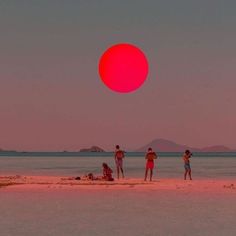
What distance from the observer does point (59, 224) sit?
19.4m

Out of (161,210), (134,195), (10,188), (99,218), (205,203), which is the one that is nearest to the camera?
(99,218)

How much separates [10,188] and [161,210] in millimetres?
13491

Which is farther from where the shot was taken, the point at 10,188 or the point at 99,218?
Result: the point at 10,188

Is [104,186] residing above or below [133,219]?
above

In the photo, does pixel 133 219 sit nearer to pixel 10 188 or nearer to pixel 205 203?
pixel 205 203

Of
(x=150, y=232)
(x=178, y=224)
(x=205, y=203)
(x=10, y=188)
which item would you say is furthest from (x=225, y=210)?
(x=10, y=188)

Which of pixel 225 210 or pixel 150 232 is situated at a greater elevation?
pixel 225 210

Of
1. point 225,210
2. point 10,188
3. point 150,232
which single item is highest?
point 10,188

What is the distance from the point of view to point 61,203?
25484 mm

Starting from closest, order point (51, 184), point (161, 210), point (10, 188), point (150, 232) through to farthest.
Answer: point (150, 232), point (161, 210), point (10, 188), point (51, 184)

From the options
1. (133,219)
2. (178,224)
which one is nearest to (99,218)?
(133,219)

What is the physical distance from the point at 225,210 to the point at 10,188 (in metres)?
15.2

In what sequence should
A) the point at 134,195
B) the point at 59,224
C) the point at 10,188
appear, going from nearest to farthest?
the point at 59,224, the point at 134,195, the point at 10,188

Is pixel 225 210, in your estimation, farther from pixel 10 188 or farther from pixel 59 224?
pixel 10 188
